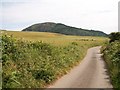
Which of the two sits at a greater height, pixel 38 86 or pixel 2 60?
pixel 2 60

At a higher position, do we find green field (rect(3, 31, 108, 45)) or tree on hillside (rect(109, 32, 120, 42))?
tree on hillside (rect(109, 32, 120, 42))

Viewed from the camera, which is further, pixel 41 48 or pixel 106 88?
pixel 41 48

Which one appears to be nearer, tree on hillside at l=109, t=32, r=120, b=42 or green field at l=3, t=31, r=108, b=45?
tree on hillside at l=109, t=32, r=120, b=42

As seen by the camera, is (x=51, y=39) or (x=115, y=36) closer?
(x=115, y=36)

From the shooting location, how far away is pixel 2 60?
21578mm

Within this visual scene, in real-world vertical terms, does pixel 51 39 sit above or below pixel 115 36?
below

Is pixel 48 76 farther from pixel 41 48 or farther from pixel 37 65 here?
pixel 41 48

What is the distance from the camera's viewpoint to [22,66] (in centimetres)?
2238

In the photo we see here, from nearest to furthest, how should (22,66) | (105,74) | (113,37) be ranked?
(22,66), (105,74), (113,37)

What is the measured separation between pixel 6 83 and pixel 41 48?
43.6 ft

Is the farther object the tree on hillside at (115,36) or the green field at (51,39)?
the green field at (51,39)

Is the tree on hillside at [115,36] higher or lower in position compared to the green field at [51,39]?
higher

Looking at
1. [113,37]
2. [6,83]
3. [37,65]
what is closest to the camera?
[6,83]

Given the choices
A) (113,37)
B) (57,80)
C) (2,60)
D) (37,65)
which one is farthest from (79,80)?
(113,37)
